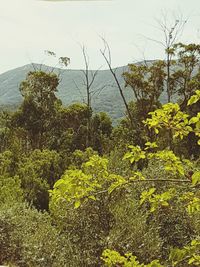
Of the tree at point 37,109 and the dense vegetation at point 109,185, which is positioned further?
the tree at point 37,109

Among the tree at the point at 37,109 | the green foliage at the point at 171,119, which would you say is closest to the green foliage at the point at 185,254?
the green foliage at the point at 171,119

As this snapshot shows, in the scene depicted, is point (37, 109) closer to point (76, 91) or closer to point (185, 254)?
point (185, 254)

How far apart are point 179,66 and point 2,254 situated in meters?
10.9

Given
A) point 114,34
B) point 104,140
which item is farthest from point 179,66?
point 104,140

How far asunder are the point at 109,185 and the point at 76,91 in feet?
185

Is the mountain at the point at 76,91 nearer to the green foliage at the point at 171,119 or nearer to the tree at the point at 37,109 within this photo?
the tree at the point at 37,109

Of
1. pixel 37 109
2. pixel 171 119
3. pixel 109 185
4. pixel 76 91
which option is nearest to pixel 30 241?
pixel 109 185

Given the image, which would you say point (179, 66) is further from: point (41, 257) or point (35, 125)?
point (41, 257)

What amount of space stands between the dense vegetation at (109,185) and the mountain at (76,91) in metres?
21.4

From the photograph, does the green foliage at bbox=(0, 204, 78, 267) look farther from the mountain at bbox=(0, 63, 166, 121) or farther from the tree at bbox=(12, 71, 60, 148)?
the mountain at bbox=(0, 63, 166, 121)

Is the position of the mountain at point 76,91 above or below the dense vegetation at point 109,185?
above

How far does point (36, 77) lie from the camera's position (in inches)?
688

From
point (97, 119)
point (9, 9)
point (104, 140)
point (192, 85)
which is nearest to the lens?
point (9, 9)

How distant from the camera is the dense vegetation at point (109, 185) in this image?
Answer: 1.64m
